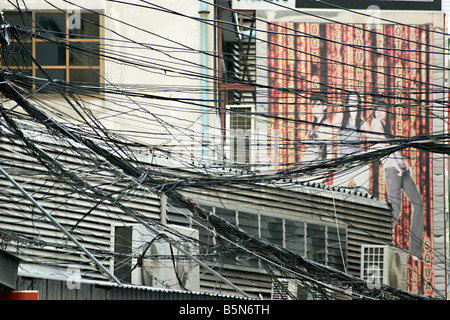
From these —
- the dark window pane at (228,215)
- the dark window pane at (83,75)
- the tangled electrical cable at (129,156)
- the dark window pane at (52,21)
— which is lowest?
the dark window pane at (228,215)

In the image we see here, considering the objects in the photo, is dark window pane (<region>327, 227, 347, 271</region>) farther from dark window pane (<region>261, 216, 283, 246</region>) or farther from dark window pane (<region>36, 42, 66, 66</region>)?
dark window pane (<region>36, 42, 66, 66</region>)

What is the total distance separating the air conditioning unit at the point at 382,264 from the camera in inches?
444

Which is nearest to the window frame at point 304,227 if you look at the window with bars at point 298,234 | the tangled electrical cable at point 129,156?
the window with bars at point 298,234

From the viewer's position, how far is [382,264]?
37.8ft

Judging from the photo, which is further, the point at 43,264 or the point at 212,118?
the point at 212,118

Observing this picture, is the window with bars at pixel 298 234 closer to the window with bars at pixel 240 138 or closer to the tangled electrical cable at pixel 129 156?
the tangled electrical cable at pixel 129 156

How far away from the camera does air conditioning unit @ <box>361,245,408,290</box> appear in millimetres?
11289

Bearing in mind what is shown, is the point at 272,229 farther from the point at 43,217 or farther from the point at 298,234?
the point at 43,217

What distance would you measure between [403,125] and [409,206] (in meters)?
1.70

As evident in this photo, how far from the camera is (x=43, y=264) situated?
938 centimetres

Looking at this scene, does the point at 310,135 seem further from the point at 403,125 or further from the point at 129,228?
the point at 129,228

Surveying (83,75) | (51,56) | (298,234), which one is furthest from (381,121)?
(51,56)

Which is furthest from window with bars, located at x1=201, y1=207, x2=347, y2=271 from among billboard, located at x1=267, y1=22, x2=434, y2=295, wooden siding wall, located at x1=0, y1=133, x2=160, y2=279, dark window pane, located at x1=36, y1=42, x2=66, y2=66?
dark window pane, located at x1=36, y1=42, x2=66, y2=66
